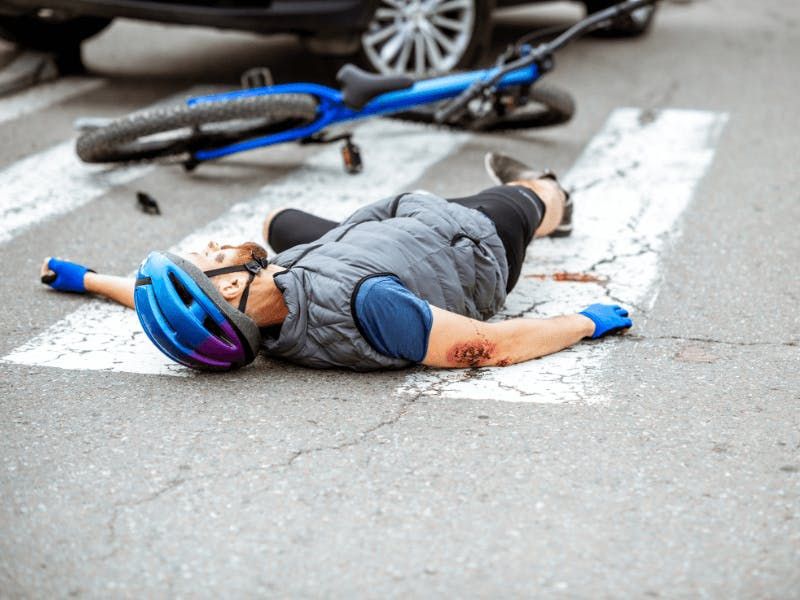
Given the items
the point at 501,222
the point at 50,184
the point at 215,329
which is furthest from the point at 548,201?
the point at 50,184

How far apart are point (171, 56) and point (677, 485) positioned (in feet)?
21.4

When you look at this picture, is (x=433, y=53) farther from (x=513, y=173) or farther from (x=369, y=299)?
(x=369, y=299)

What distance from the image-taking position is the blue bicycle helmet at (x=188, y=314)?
3670 millimetres

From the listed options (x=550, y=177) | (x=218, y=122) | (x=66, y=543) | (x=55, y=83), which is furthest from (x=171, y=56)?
(x=66, y=543)

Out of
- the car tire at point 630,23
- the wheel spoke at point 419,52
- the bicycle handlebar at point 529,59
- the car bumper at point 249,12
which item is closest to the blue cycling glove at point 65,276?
the bicycle handlebar at point 529,59

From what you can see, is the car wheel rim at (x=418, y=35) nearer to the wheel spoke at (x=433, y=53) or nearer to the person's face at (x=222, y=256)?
the wheel spoke at (x=433, y=53)

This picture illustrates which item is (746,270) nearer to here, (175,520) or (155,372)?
(155,372)

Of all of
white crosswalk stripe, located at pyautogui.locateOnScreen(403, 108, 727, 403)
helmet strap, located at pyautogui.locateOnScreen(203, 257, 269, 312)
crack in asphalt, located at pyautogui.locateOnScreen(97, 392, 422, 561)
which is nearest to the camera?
crack in asphalt, located at pyautogui.locateOnScreen(97, 392, 422, 561)

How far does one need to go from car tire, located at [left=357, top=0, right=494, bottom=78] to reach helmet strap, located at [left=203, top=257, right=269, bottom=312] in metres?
3.67

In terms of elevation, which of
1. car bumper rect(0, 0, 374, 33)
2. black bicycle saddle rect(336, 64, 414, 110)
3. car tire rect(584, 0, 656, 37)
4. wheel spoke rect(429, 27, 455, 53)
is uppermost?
car bumper rect(0, 0, 374, 33)

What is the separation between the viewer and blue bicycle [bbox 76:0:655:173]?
19.3 feet

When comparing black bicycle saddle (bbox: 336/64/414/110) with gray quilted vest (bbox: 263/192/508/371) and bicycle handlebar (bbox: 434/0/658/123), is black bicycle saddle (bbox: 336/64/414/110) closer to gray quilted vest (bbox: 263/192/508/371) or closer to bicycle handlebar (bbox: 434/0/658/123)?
bicycle handlebar (bbox: 434/0/658/123)

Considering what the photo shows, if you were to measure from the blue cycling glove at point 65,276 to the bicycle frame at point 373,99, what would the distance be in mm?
1648

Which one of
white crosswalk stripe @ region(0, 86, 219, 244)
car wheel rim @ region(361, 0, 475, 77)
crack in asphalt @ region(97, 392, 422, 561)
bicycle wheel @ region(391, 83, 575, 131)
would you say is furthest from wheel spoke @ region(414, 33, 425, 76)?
crack in asphalt @ region(97, 392, 422, 561)
